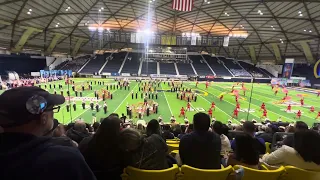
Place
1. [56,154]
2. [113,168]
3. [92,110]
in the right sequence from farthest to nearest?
[92,110], [113,168], [56,154]

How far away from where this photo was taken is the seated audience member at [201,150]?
349 centimetres

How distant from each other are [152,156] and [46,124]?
68.4 inches

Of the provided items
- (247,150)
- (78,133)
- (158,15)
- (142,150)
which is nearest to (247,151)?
(247,150)

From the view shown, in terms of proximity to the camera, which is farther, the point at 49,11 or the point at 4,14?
the point at 49,11

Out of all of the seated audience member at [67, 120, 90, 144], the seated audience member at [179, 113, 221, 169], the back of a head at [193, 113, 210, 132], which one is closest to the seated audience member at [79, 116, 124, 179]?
the seated audience member at [179, 113, 221, 169]

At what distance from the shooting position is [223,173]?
10.2 feet

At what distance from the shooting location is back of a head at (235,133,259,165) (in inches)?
136

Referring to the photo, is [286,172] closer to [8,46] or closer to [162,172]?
[162,172]

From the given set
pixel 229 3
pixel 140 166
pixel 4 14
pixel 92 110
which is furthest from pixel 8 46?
pixel 140 166

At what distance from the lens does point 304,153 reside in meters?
3.31

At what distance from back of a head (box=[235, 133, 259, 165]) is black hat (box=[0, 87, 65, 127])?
2910mm

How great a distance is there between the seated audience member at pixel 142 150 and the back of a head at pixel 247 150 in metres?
1.16

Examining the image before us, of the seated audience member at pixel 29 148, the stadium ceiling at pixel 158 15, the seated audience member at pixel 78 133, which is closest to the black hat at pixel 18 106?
the seated audience member at pixel 29 148

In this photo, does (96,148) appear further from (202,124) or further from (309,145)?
(309,145)
